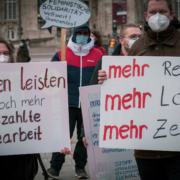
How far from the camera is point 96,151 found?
2939 mm

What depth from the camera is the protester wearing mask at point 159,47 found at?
6.82ft

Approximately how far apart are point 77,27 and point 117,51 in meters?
0.67

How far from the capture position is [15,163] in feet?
8.07

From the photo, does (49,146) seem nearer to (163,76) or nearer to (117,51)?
(163,76)

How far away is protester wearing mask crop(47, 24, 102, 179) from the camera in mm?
3744

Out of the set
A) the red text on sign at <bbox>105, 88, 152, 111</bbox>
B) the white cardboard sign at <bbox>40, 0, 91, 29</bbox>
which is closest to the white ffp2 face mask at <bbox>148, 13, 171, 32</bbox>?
the red text on sign at <bbox>105, 88, 152, 111</bbox>

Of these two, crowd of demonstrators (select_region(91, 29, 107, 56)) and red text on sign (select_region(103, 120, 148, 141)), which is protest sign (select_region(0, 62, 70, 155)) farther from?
crowd of demonstrators (select_region(91, 29, 107, 56))

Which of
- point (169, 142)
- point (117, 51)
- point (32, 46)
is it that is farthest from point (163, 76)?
point (32, 46)

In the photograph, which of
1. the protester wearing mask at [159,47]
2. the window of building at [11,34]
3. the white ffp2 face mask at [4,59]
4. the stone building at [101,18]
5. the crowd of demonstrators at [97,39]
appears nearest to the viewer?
the protester wearing mask at [159,47]

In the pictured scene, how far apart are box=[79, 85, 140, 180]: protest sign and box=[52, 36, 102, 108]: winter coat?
0.81 metres

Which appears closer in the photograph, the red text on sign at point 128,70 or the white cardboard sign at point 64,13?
the red text on sign at point 128,70

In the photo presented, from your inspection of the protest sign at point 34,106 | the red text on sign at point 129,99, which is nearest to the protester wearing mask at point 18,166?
the protest sign at point 34,106

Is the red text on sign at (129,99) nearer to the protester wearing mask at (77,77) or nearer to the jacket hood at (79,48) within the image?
the protester wearing mask at (77,77)

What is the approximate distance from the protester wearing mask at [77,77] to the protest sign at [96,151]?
31.8 inches
